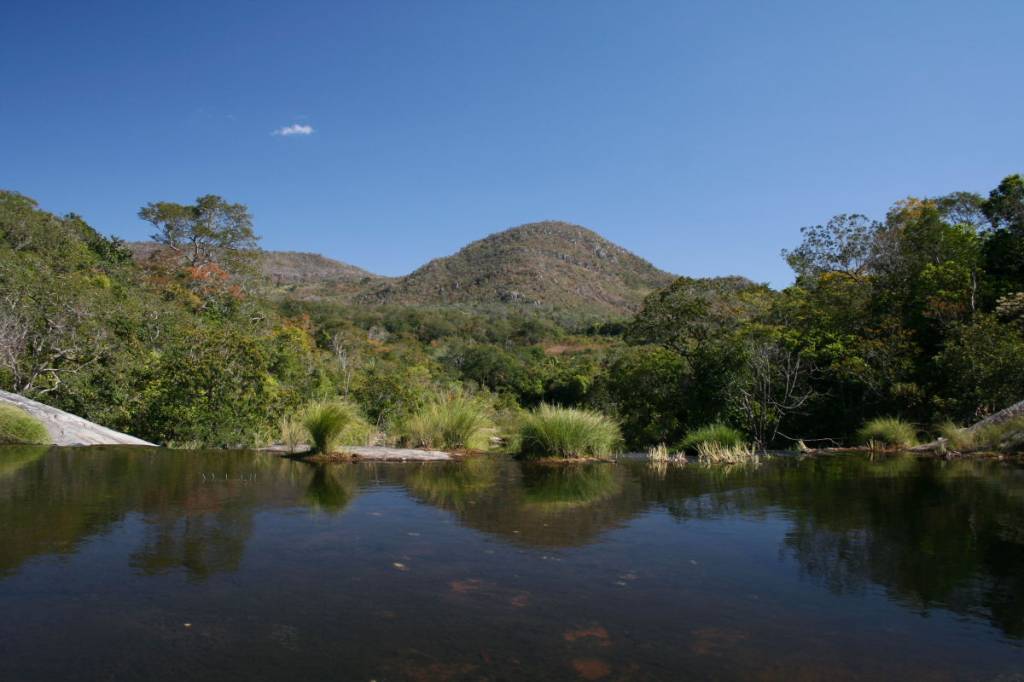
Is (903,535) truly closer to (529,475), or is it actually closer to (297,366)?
(529,475)

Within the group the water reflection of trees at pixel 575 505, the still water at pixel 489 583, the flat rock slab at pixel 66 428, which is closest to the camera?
the still water at pixel 489 583

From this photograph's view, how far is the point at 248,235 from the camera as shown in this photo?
41.2 m

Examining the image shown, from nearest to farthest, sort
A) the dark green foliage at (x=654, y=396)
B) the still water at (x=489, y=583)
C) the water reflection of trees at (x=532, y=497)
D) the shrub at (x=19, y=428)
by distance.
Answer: the still water at (x=489, y=583)
the water reflection of trees at (x=532, y=497)
the shrub at (x=19, y=428)
the dark green foliage at (x=654, y=396)

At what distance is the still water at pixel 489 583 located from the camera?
10.6 feet

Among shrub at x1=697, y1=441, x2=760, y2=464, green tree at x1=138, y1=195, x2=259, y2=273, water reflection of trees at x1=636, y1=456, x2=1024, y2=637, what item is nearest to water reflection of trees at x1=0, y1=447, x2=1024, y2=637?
water reflection of trees at x1=636, y1=456, x2=1024, y2=637

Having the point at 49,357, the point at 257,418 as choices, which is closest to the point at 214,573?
the point at 257,418

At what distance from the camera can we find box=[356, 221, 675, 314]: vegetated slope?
87562 millimetres

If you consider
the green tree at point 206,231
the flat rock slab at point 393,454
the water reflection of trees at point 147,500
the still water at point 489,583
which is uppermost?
the green tree at point 206,231

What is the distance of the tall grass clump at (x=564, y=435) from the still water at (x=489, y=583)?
14.4 feet

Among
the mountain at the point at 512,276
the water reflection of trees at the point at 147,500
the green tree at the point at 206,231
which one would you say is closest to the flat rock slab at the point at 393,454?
the water reflection of trees at the point at 147,500

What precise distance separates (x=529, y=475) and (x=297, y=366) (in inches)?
423

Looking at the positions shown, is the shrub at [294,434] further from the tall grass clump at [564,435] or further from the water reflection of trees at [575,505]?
the tall grass clump at [564,435]

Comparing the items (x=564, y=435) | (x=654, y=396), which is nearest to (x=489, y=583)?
(x=564, y=435)

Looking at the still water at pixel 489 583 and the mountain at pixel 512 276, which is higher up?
the mountain at pixel 512 276
